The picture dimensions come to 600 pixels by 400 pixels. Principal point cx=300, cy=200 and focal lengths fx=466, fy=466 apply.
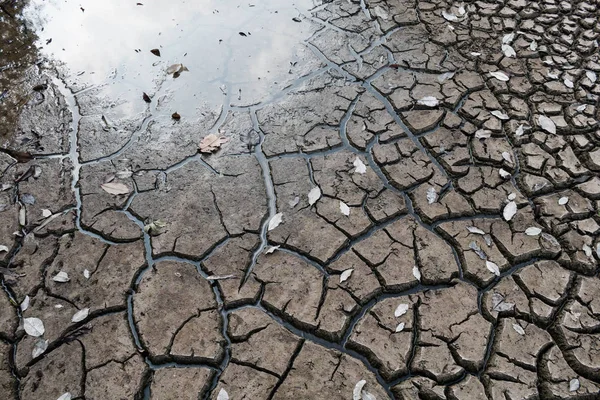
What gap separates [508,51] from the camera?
3.98 m

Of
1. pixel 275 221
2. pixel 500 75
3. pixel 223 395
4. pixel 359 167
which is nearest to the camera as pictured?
pixel 223 395

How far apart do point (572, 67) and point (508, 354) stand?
107 inches

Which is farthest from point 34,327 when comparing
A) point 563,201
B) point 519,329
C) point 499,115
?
point 499,115

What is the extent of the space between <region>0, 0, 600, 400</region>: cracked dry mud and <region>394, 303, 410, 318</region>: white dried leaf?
4 centimetres

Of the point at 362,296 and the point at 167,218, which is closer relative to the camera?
the point at 362,296

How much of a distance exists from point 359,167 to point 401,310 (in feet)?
3.52

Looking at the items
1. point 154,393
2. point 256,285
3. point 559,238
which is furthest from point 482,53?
point 154,393

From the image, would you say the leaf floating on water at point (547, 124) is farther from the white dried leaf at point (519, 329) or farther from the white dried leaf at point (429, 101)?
the white dried leaf at point (519, 329)

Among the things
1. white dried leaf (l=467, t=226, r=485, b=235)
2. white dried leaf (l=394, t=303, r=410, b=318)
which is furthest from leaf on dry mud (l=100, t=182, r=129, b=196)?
white dried leaf (l=467, t=226, r=485, b=235)

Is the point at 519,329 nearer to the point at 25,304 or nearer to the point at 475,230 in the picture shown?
the point at 475,230

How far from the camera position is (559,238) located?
2758 mm

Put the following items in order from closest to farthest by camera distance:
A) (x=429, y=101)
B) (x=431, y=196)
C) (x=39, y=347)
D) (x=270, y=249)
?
1. (x=39, y=347)
2. (x=270, y=249)
3. (x=431, y=196)
4. (x=429, y=101)

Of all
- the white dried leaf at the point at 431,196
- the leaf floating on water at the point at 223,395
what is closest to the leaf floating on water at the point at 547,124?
the white dried leaf at the point at 431,196

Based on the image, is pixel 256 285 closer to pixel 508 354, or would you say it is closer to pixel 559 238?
pixel 508 354
